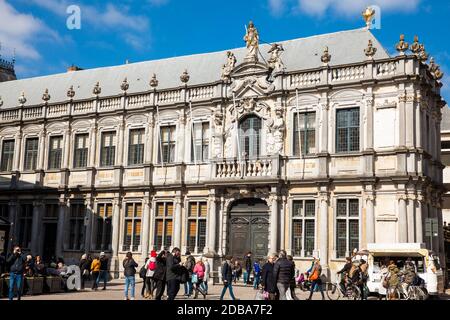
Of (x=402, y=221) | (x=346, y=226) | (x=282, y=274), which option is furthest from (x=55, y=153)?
(x=282, y=274)

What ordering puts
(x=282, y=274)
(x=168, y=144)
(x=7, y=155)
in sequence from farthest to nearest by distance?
(x=7, y=155) → (x=168, y=144) → (x=282, y=274)

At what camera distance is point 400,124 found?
26078mm

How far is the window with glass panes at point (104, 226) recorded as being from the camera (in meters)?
33.1

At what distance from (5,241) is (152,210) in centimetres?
876

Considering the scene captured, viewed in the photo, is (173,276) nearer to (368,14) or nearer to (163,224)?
(163,224)

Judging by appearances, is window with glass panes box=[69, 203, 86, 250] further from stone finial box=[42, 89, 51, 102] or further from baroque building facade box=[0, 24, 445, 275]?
stone finial box=[42, 89, 51, 102]

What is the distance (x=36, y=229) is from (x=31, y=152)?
5.00m

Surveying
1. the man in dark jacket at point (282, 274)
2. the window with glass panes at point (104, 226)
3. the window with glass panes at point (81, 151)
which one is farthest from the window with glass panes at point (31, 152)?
the man in dark jacket at point (282, 274)

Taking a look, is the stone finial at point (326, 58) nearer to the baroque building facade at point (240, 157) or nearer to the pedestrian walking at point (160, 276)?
the baroque building facade at point (240, 157)

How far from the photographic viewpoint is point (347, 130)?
90.2 feet

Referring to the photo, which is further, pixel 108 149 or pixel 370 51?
pixel 108 149

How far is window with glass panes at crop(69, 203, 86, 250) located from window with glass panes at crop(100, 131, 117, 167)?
2.94 metres
